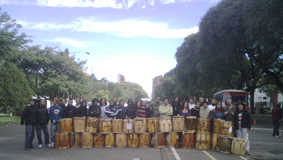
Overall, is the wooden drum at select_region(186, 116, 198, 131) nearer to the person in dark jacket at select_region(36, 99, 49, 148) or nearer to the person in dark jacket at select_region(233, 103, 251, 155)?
the person in dark jacket at select_region(233, 103, 251, 155)

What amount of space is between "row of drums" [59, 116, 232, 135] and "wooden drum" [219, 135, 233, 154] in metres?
0.74

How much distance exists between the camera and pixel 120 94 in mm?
95625

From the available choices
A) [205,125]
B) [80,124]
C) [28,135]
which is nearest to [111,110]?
[80,124]

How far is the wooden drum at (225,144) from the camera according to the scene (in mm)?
9625

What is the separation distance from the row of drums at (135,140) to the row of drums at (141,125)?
6.3 inches

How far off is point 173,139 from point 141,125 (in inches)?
54.6

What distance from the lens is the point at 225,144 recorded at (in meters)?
9.69

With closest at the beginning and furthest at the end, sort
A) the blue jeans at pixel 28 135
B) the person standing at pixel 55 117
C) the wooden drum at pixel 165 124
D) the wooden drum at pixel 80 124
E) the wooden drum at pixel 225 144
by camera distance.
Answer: the wooden drum at pixel 225 144
the blue jeans at pixel 28 135
the wooden drum at pixel 80 124
the wooden drum at pixel 165 124
the person standing at pixel 55 117

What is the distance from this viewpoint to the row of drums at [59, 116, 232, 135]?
10.4 meters

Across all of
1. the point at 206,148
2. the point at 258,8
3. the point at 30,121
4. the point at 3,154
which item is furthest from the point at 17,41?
the point at 258,8

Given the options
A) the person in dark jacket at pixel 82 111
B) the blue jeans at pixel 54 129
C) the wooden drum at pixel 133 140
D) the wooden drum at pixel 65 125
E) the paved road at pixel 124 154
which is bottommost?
the paved road at pixel 124 154

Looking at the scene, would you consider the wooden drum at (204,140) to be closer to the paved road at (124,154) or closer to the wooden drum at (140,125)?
the paved road at (124,154)

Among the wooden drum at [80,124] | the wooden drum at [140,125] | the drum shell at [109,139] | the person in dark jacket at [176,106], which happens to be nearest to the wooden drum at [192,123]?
the person in dark jacket at [176,106]

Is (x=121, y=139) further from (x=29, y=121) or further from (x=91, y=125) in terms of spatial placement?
(x=29, y=121)
